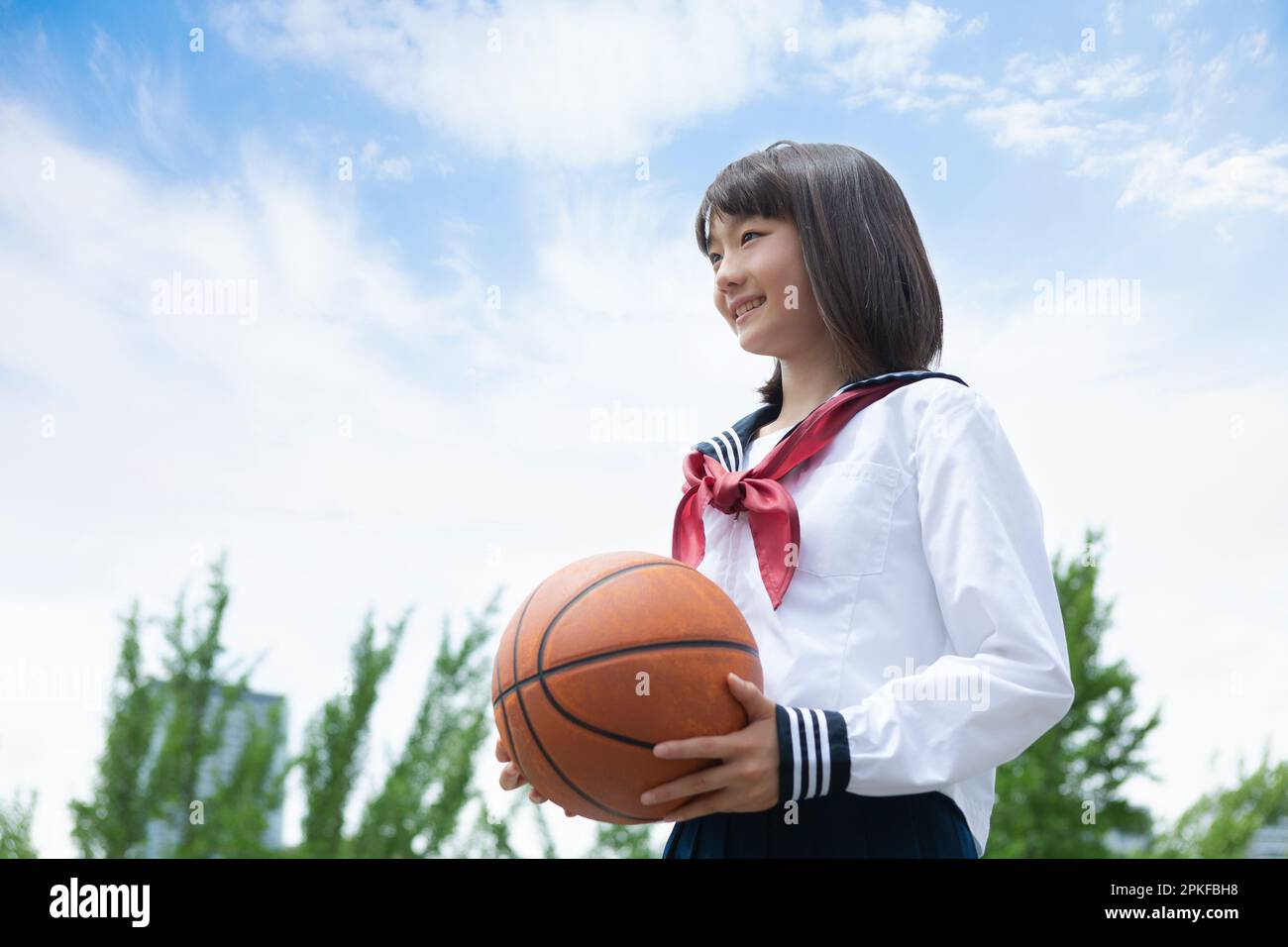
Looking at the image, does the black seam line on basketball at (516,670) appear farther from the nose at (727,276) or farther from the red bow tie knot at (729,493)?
the nose at (727,276)

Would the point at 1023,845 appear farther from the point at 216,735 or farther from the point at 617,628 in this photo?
the point at 617,628

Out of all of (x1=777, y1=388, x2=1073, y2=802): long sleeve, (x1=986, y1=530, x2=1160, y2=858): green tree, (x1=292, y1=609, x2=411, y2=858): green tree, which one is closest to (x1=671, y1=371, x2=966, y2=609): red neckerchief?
(x1=777, y1=388, x2=1073, y2=802): long sleeve

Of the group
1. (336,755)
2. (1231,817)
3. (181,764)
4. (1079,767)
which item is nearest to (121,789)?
(181,764)

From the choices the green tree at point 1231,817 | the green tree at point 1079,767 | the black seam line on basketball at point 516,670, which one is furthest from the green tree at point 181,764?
the black seam line on basketball at point 516,670

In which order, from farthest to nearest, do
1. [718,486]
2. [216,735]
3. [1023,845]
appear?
Result: [216,735] < [1023,845] < [718,486]

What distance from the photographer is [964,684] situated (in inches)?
80.7

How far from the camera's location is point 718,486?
254 centimetres

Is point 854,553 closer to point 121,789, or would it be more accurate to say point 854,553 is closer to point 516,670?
point 516,670

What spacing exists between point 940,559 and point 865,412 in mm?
401

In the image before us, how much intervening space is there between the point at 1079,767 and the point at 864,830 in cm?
Answer: 1646

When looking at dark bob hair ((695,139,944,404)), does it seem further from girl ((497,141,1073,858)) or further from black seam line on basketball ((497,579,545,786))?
black seam line on basketball ((497,579,545,786))

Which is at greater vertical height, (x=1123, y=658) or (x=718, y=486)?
(x=1123, y=658)
